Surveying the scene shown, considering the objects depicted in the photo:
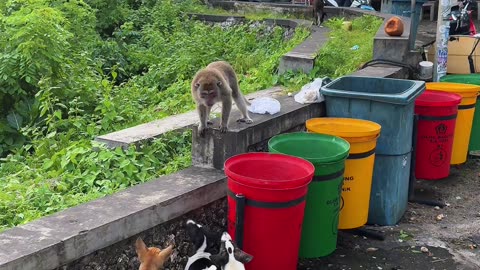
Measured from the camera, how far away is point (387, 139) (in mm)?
5480

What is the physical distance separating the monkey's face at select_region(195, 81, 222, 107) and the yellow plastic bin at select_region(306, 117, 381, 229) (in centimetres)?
90

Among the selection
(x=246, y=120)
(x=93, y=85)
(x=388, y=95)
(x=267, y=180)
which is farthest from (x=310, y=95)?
(x=93, y=85)

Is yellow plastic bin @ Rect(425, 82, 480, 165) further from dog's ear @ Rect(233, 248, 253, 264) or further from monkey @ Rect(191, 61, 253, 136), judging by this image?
dog's ear @ Rect(233, 248, 253, 264)

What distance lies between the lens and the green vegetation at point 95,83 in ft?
16.7

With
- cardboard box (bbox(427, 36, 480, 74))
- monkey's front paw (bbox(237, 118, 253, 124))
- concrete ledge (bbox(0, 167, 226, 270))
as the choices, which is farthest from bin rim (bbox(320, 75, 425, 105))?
cardboard box (bbox(427, 36, 480, 74))

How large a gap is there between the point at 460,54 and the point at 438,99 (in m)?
2.86

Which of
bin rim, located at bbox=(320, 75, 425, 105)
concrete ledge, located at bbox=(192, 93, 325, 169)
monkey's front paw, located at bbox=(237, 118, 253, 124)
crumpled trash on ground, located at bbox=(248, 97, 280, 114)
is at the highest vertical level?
bin rim, located at bbox=(320, 75, 425, 105)

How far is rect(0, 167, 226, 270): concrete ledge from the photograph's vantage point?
3.37m

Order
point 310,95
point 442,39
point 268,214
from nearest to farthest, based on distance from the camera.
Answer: point 268,214
point 310,95
point 442,39

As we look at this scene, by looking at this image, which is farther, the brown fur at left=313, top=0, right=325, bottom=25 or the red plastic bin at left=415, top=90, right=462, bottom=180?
the brown fur at left=313, top=0, right=325, bottom=25

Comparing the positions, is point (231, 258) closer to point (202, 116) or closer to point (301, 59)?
point (202, 116)

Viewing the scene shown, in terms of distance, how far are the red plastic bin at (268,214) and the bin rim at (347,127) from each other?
0.81m

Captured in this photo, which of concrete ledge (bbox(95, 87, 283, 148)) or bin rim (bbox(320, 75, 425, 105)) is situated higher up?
bin rim (bbox(320, 75, 425, 105))

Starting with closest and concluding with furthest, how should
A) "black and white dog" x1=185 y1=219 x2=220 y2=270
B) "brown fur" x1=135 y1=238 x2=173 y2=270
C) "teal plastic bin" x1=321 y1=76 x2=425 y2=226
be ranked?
"brown fur" x1=135 y1=238 x2=173 y2=270
"black and white dog" x1=185 y1=219 x2=220 y2=270
"teal plastic bin" x1=321 y1=76 x2=425 y2=226
